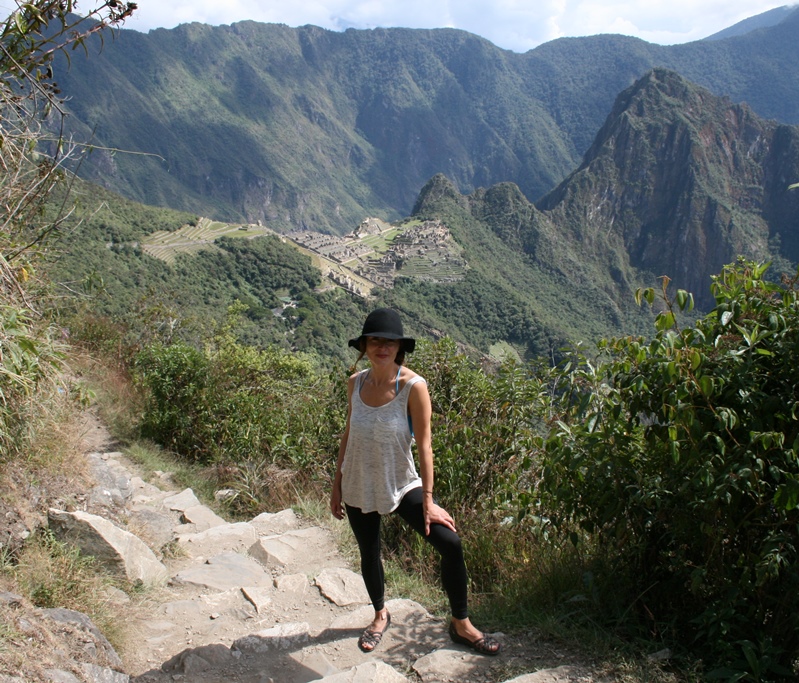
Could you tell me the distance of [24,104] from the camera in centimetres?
298

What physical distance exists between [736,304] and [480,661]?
1.47 m

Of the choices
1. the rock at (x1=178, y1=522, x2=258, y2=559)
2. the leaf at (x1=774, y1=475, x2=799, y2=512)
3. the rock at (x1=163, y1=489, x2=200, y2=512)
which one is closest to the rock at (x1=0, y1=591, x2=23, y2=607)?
the rock at (x1=178, y1=522, x2=258, y2=559)

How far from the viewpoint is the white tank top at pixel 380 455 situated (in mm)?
2229

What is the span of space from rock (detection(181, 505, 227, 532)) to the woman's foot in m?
2.15

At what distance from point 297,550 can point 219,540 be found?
502 mm

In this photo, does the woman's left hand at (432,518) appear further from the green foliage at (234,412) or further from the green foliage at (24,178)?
the green foliage at (234,412)

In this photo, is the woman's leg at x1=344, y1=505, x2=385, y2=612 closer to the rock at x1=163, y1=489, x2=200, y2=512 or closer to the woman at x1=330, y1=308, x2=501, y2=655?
the woman at x1=330, y1=308, x2=501, y2=655

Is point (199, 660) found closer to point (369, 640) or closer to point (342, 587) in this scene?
point (369, 640)

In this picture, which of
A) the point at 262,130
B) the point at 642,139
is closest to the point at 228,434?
the point at 642,139

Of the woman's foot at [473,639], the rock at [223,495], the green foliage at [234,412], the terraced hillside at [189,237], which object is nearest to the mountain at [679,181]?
the terraced hillside at [189,237]

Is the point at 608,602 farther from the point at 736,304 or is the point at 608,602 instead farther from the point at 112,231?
the point at 112,231

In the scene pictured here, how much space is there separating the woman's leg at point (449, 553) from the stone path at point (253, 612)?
6.8 inches

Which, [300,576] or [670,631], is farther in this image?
[300,576]

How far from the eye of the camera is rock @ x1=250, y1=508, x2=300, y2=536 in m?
3.81
